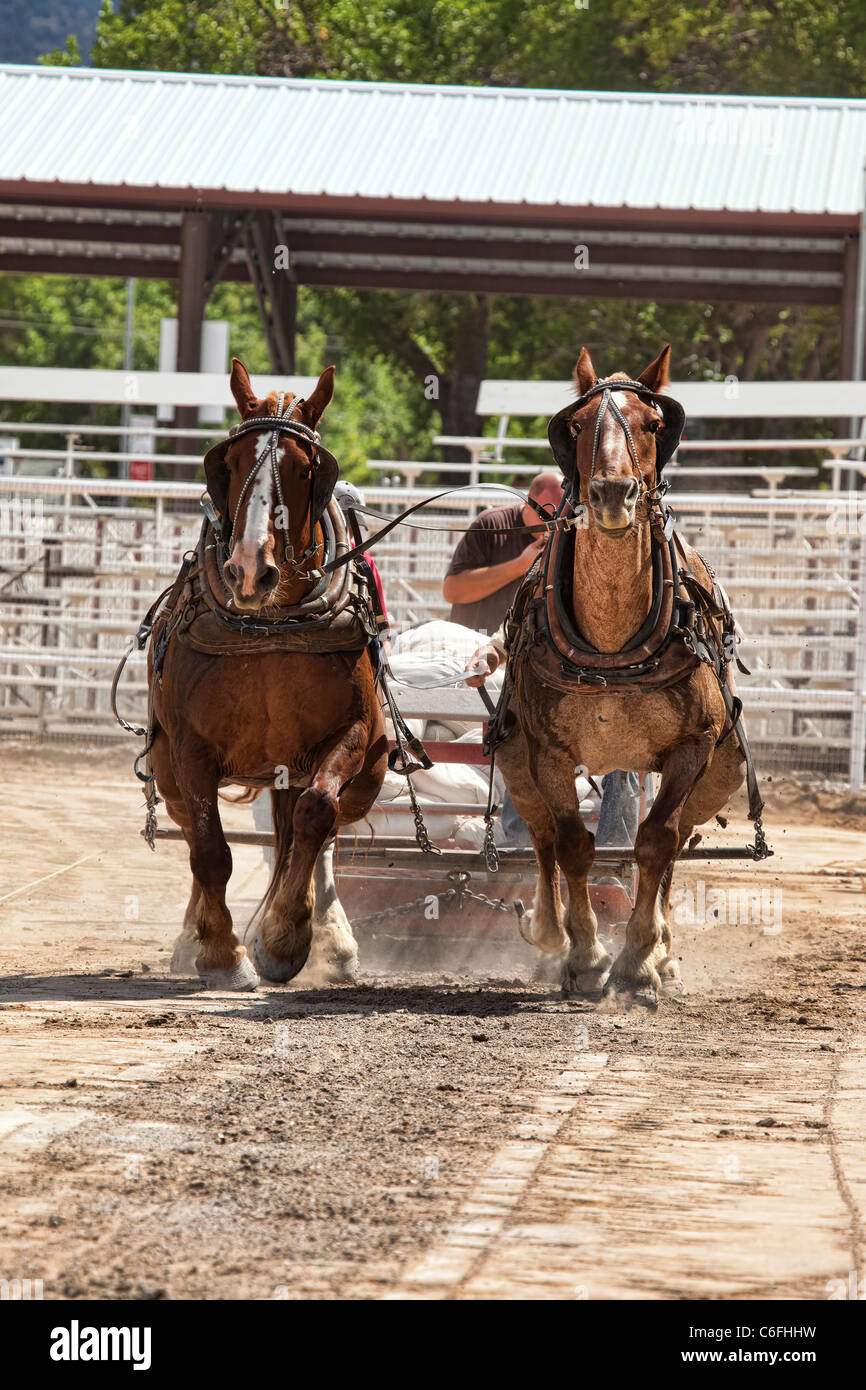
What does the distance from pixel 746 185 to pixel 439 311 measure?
13.0 metres

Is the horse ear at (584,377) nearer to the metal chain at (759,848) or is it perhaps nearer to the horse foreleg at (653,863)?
the horse foreleg at (653,863)

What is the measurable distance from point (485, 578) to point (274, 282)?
13.6 m

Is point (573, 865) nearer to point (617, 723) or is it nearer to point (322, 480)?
point (617, 723)

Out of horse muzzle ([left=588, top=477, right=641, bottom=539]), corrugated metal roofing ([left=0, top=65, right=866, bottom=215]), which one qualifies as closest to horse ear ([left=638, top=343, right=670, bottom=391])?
horse muzzle ([left=588, top=477, right=641, bottom=539])

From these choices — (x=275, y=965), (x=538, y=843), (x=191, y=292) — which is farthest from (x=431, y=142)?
(x=275, y=965)

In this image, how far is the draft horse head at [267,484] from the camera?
18.7 feet

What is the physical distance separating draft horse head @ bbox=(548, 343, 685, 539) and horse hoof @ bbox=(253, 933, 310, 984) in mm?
1802

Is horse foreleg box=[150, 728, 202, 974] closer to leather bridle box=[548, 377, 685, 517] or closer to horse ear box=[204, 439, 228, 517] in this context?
horse ear box=[204, 439, 228, 517]

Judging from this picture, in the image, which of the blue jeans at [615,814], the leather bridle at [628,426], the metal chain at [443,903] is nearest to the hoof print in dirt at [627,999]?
the metal chain at [443,903]

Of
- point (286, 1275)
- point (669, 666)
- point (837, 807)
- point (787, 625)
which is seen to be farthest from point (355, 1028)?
point (787, 625)

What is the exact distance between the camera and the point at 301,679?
6074 millimetres

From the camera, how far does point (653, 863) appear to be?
6.09m

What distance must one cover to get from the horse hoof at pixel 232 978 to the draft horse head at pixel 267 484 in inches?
53.2
